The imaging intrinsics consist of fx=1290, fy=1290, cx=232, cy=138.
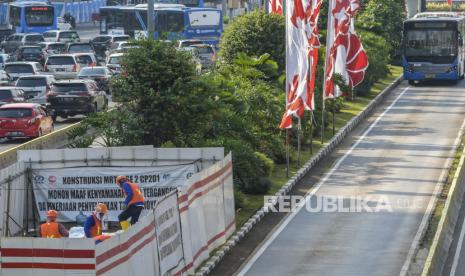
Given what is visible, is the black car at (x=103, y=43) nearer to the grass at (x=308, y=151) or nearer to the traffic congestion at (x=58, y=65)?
the traffic congestion at (x=58, y=65)

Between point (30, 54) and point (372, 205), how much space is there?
47083mm

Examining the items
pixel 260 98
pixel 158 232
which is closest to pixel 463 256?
pixel 158 232

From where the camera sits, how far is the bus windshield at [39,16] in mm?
99625

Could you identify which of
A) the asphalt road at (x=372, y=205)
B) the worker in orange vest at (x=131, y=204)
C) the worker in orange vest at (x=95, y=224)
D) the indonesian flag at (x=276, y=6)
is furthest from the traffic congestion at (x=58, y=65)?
the worker in orange vest at (x=95, y=224)

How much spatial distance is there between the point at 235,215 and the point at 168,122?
146 inches

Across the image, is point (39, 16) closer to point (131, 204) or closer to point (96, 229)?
point (131, 204)

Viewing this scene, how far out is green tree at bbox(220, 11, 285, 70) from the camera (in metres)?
45.3

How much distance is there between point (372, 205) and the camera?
33.3 metres

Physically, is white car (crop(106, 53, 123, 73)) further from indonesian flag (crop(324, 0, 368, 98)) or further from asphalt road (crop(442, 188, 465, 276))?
asphalt road (crop(442, 188, 465, 276))

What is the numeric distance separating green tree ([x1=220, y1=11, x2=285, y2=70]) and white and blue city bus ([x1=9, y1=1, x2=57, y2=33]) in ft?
183

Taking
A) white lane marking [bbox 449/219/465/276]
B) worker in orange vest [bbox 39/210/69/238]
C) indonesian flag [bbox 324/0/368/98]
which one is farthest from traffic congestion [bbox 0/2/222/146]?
worker in orange vest [bbox 39/210/69/238]

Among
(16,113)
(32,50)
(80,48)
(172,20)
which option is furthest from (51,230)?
(172,20)

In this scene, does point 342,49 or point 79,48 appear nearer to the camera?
point 342,49

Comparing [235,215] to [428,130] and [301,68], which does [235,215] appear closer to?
[301,68]
